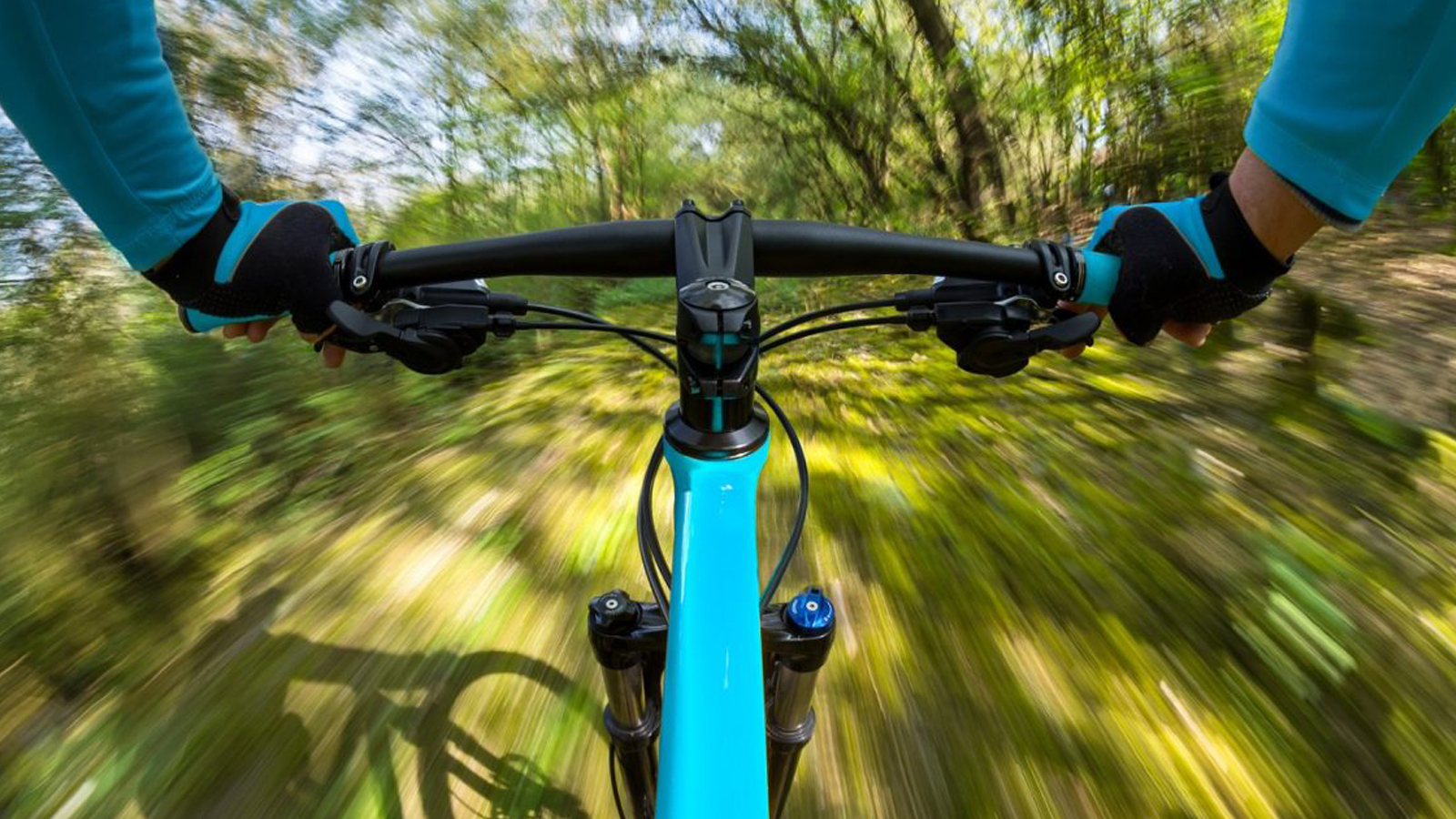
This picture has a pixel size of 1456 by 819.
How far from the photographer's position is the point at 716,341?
0.81m

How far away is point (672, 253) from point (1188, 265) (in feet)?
2.61

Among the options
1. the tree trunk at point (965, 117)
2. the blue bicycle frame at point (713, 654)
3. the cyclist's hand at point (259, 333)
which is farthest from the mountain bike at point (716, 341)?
the tree trunk at point (965, 117)

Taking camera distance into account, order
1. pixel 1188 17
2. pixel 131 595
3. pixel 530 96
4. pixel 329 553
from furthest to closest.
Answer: pixel 530 96 → pixel 1188 17 → pixel 329 553 → pixel 131 595

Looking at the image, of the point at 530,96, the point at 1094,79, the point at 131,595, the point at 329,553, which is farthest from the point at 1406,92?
the point at 530,96

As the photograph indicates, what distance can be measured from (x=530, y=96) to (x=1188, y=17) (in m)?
6.80

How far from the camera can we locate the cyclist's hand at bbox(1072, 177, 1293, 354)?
0.92 metres

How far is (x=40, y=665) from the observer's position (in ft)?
7.22

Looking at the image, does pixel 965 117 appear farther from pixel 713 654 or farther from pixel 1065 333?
pixel 713 654

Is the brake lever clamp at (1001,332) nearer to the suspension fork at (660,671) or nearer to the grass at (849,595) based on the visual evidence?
the suspension fork at (660,671)

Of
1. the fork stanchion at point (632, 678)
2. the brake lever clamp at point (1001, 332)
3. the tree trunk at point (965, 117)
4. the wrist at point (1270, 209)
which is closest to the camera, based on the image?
the wrist at point (1270, 209)

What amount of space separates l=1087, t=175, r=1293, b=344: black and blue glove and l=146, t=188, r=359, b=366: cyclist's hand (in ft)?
4.29

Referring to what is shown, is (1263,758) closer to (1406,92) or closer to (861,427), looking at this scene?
(1406,92)

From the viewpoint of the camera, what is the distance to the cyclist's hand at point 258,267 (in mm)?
987

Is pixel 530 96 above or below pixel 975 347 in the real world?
above
